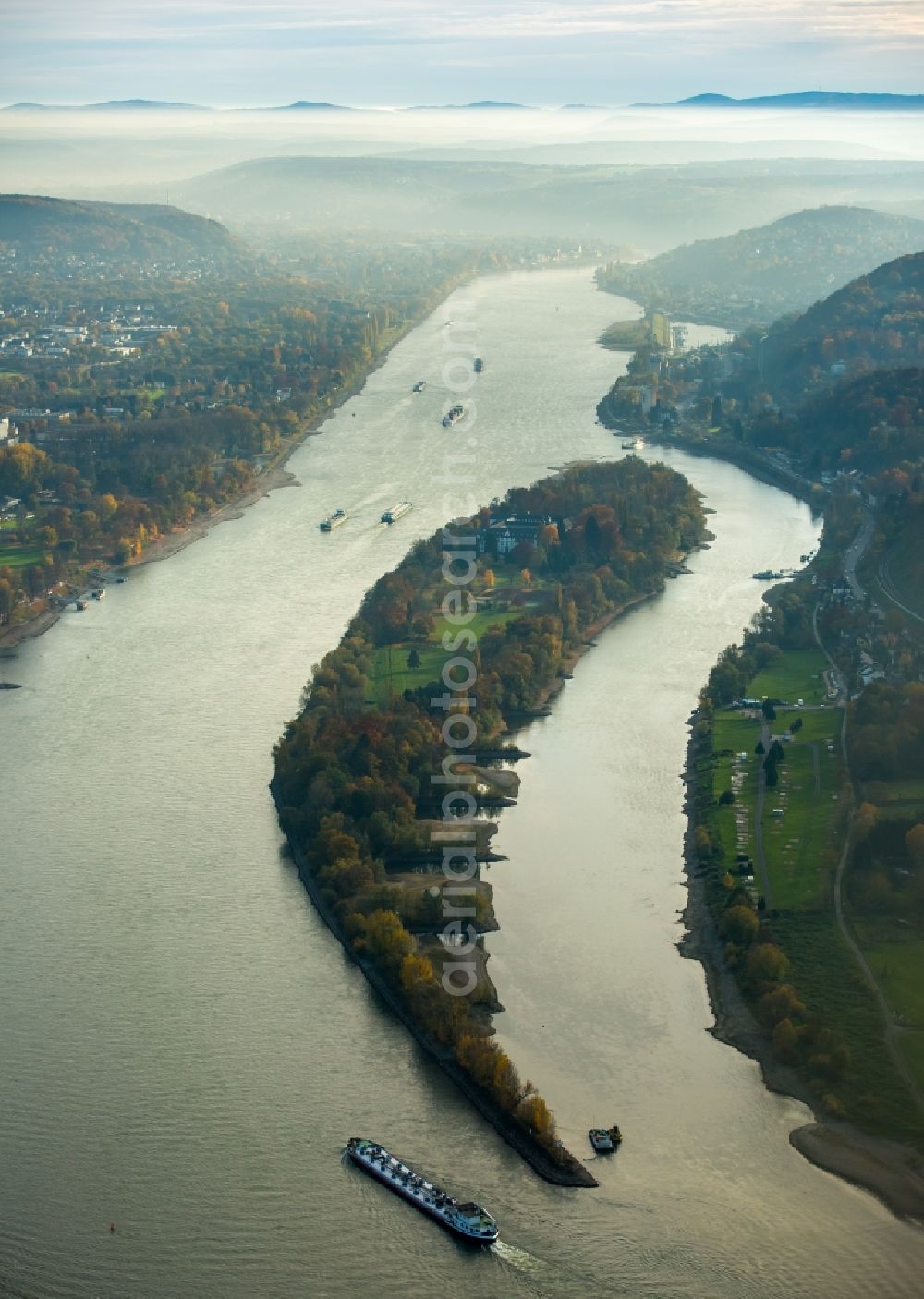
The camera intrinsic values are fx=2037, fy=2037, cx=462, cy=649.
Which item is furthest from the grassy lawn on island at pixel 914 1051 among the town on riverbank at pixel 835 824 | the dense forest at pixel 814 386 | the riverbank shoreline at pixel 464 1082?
the dense forest at pixel 814 386

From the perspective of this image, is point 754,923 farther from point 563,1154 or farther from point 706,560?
point 706,560

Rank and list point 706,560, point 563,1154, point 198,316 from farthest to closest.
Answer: point 198,316 → point 706,560 → point 563,1154

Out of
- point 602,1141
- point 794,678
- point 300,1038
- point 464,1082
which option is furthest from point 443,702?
point 602,1141

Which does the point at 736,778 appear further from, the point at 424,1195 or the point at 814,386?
the point at 814,386

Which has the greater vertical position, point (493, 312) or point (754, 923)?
point (754, 923)

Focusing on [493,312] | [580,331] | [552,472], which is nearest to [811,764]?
[552,472]

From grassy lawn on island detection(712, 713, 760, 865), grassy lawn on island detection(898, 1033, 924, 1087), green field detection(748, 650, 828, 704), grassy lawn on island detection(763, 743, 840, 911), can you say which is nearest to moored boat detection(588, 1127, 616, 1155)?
grassy lawn on island detection(898, 1033, 924, 1087)
